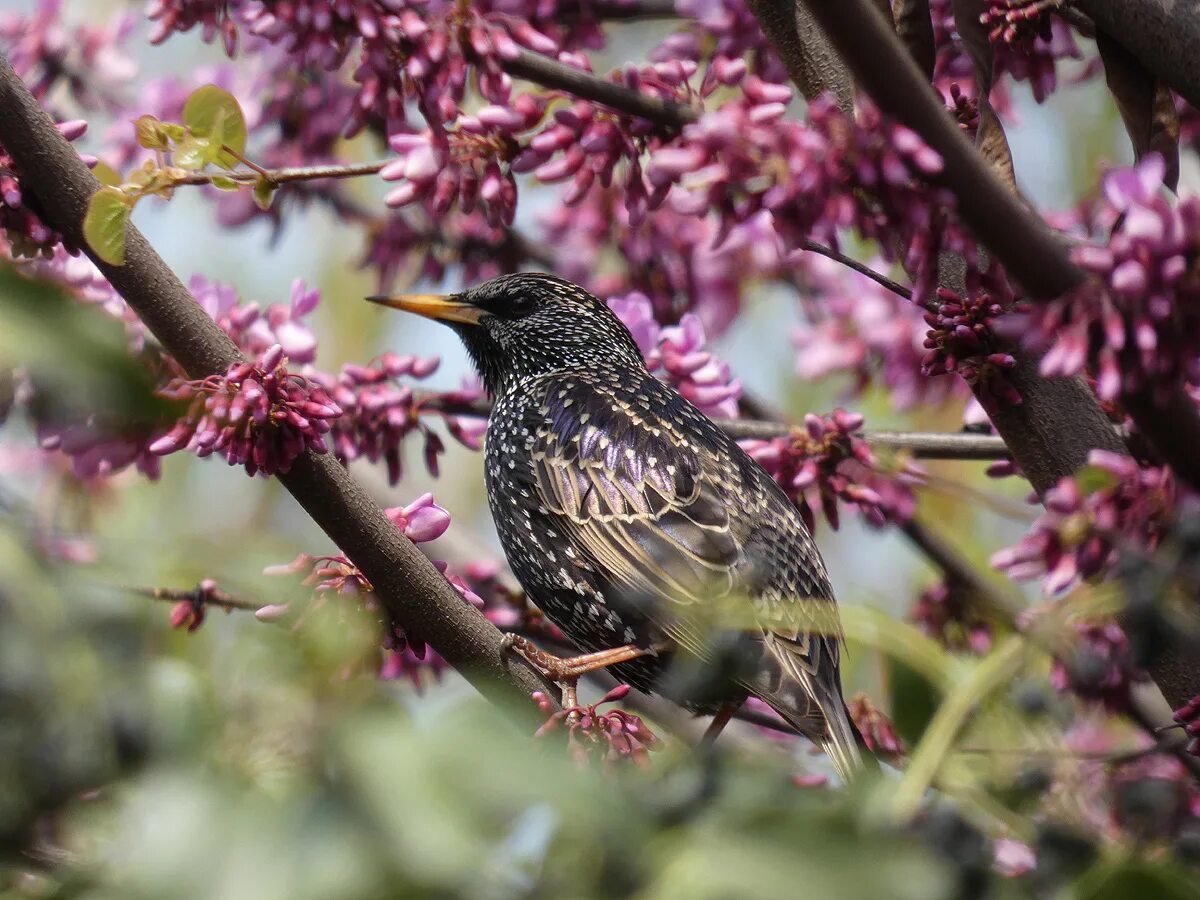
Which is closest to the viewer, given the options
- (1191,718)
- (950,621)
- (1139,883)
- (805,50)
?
(1139,883)

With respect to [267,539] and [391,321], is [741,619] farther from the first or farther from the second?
[391,321]

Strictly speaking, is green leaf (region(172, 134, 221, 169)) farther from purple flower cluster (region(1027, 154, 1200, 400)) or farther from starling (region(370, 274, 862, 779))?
purple flower cluster (region(1027, 154, 1200, 400))

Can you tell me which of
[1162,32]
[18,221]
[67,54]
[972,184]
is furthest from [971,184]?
[67,54]

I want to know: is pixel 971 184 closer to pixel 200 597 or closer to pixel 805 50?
pixel 805 50

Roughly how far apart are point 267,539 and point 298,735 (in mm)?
318

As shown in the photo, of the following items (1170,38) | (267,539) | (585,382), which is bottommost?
(585,382)

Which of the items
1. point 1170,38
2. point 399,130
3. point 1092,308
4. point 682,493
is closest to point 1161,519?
point 1092,308

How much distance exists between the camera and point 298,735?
113cm

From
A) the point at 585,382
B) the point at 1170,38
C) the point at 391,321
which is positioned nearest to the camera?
the point at 1170,38

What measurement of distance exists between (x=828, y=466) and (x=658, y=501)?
0.38m

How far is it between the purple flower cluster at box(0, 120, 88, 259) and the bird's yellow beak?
4.86ft

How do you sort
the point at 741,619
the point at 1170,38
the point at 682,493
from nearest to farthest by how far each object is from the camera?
1. the point at 741,619
2. the point at 1170,38
3. the point at 682,493

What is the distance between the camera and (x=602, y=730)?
2.43 m

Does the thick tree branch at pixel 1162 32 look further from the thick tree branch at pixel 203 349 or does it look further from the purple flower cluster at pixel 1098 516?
the thick tree branch at pixel 203 349
